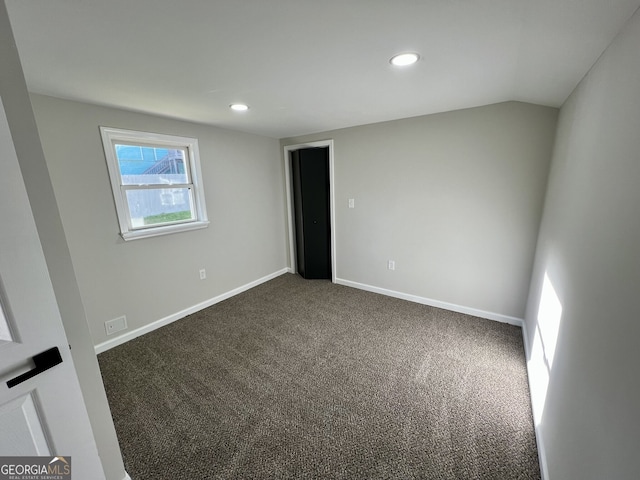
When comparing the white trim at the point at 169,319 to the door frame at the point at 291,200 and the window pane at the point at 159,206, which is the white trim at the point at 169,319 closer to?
the door frame at the point at 291,200

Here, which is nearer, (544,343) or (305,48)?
(305,48)

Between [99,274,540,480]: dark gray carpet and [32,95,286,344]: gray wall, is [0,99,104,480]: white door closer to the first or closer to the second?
[99,274,540,480]: dark gray carpet

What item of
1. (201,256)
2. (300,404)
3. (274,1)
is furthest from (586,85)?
(201,256)

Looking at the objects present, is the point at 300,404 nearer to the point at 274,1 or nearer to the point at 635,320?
the point at 635,320

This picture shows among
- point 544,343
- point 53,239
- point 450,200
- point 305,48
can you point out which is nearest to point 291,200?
point 450,200

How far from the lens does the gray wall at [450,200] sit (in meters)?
2.33

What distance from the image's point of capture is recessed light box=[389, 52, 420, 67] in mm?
1367

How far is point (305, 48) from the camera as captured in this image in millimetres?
1282

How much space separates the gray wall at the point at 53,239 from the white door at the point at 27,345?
0.18 m

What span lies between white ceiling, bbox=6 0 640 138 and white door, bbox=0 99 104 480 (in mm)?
667

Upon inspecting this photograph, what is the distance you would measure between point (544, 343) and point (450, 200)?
60.3 inches

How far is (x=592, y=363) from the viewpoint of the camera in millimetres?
958

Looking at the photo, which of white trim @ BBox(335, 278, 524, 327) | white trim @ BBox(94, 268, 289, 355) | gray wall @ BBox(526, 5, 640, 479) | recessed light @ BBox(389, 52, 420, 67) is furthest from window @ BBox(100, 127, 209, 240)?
gray wall @ BBox(526, 5, 640, 479)

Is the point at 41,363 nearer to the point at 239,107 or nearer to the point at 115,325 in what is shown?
the point at 115,325
